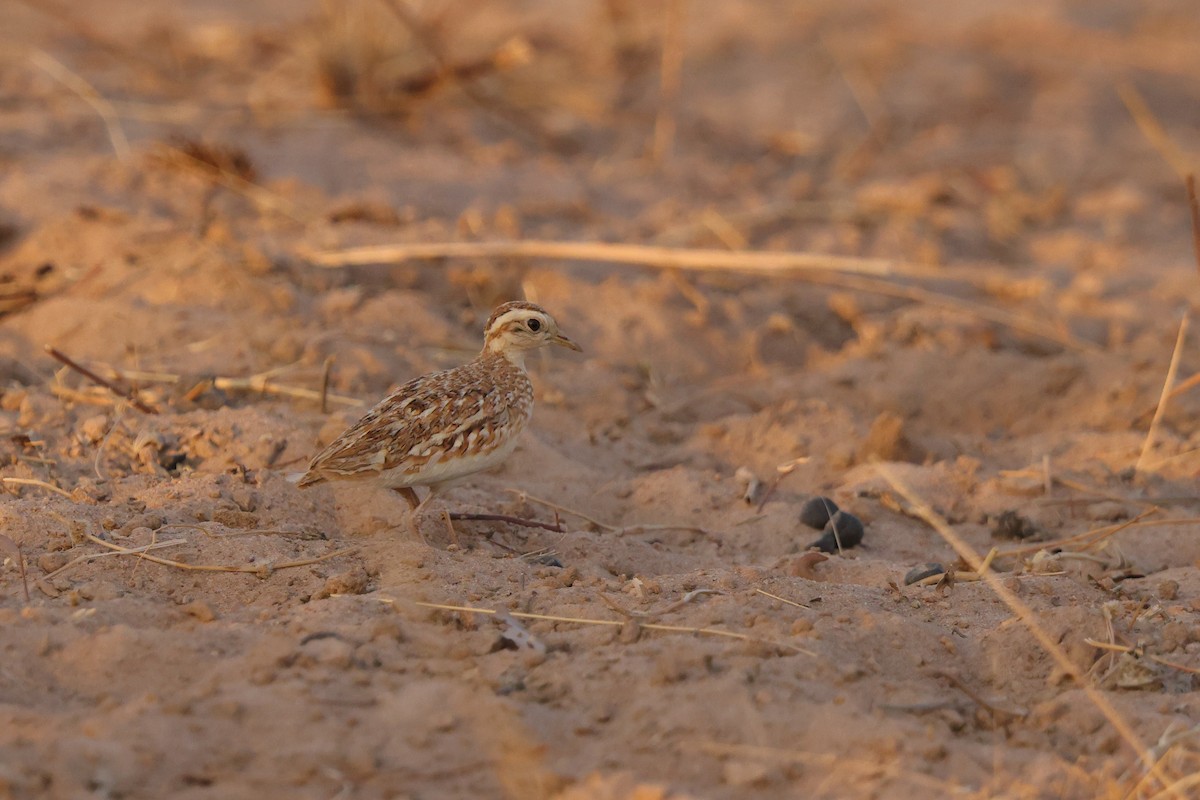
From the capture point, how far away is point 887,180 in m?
11.0

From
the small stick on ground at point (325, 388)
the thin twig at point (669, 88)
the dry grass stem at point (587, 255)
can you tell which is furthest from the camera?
the thin twig at point (669, 88)

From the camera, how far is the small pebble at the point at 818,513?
18.5 feet

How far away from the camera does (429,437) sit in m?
4.98

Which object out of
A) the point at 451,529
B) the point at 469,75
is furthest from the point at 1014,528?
the point at 469,75

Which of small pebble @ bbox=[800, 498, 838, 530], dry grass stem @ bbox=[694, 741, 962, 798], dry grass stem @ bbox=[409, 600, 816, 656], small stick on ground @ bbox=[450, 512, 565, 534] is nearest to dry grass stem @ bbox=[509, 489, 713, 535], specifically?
small stick on ground @ bbox=[450, 512, 565, 534]

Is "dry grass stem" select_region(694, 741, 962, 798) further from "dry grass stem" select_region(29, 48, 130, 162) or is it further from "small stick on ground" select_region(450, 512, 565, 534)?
"dry grass stem" select_region(29, 48, 130, 162)

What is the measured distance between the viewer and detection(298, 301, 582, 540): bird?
494 cm

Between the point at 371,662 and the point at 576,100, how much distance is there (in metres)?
8.11

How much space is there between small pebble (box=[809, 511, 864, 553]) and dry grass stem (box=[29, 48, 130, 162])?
5.30 metres

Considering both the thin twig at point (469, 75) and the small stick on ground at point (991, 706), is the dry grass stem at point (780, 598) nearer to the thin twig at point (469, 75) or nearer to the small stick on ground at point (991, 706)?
the small stick on ground at point (991, 706)

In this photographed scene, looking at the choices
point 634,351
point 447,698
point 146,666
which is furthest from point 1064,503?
point 146,666

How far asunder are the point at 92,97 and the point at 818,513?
6369mm

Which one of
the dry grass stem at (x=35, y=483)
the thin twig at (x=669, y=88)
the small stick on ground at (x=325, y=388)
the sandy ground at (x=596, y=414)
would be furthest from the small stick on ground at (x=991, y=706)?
the thin twig at (x=669, y=88)

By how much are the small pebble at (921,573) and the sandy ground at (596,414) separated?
0.13 metres
